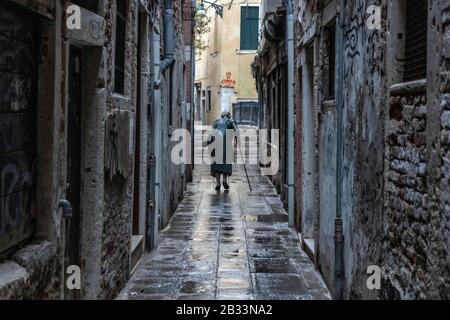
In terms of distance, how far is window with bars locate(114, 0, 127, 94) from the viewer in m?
6.43

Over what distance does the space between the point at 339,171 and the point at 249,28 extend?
26.3m

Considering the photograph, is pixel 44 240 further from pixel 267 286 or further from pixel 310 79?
pixel 310 79

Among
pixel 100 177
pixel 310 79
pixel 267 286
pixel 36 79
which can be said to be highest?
pixel 310 79

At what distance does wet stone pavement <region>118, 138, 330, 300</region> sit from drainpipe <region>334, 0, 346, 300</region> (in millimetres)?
419

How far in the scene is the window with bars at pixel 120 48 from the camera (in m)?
6.43

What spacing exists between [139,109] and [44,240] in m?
4.25

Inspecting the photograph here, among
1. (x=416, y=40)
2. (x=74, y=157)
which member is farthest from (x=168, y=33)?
(x=416, y=40)

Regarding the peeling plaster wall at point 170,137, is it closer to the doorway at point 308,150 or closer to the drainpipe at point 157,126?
the drainpipe at point 157,126

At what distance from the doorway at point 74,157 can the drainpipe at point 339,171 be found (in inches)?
92.2

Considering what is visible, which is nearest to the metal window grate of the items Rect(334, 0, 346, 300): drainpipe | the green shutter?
Rect(334, 0, 346, 300): drainpipe

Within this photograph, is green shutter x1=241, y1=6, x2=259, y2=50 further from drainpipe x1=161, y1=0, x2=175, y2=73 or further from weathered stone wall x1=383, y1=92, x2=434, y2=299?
weathered stone wall x1=383, y1=92, x2=434, y2=299

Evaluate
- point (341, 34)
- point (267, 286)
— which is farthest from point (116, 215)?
point (341, 34)

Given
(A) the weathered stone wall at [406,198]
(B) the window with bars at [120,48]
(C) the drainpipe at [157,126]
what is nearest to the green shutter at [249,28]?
(C) the drainpipe at [157,126]

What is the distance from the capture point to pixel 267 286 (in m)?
6.89
